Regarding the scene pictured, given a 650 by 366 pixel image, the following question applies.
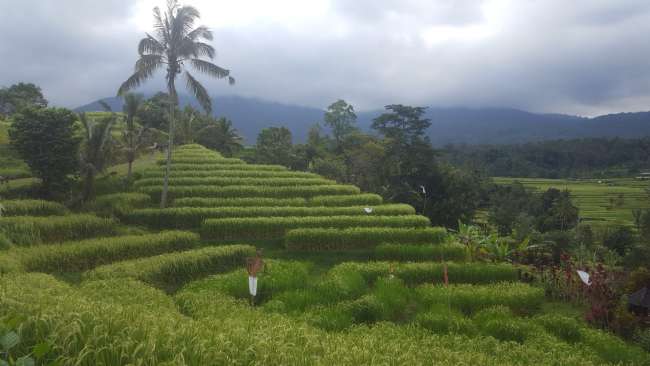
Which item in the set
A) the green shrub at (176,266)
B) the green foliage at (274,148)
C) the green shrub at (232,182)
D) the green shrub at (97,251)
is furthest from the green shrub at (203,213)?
the green foliage at (274,148)

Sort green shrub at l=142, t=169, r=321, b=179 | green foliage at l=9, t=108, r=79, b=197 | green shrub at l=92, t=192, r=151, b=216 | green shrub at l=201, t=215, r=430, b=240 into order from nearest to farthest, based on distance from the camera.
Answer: green shrub at l=201, t=215, r=430, b=240 < green shrub at l=92, t=192, r=151, b=216 < green foliage at l=9, t=108, r=79, b=197 < green shrub at l=142, t=169, r=321, b=179

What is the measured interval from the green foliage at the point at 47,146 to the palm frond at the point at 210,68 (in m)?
5.52

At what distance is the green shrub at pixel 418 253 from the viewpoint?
13.8m

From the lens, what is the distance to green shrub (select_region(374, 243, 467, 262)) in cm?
1384

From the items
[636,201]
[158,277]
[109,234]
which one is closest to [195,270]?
[158,277]

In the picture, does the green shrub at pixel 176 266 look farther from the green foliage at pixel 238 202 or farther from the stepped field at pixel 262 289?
the green foliage at pixel 238 202

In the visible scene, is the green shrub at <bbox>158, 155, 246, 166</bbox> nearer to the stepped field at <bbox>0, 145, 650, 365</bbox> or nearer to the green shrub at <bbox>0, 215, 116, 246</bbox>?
the stepped field at <bbox>0, 145, 650, 365</bbox>

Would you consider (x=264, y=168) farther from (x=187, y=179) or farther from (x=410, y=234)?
(x=410, y=234)

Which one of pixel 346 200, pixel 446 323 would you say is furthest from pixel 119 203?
pixel 446 323

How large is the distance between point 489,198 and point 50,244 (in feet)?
148

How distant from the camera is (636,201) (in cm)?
5069

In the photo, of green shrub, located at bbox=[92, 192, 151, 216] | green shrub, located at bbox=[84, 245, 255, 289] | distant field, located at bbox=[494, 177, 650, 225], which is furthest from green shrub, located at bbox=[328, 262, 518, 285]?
distant field, located at bbox=[494, 177, 650, 225]

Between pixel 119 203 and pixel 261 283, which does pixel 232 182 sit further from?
pixel 261 283

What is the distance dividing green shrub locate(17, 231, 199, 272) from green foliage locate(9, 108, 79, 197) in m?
5.32
